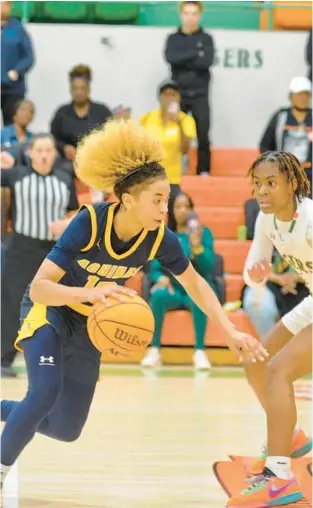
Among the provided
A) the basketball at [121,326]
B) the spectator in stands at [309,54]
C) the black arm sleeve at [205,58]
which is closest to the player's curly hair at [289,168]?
the basketball at [121,326]

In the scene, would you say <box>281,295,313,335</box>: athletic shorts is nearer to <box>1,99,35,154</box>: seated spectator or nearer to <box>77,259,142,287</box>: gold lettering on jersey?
<box>77,259,142,287</box>: gold lettering on jersey

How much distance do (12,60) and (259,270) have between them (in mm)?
7096

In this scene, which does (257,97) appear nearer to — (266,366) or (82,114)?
(82,114)

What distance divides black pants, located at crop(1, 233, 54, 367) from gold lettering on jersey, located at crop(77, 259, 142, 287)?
4504mm

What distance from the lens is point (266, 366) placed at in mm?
4965

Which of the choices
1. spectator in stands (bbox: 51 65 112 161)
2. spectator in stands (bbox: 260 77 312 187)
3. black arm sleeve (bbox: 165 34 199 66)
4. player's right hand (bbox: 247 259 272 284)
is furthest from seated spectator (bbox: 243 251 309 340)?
black arm sleeve (bbox: 165 34 199 66)

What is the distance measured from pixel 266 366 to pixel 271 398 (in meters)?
0.31

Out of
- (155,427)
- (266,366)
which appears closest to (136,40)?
(155,427)

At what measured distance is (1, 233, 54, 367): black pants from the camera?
29.7ft

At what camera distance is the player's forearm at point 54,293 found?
13.6 ft

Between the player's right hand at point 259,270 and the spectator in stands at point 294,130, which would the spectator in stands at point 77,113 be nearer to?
the spectator in stands at point 294,130

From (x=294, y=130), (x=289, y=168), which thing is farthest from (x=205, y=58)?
(x=289, y=168)

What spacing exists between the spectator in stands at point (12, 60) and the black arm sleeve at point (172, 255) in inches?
290

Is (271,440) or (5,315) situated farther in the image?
(5,315)
